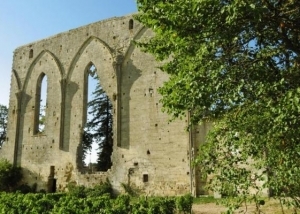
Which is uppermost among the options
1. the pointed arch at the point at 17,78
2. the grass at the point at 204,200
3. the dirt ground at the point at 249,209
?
the pointed arch at the point at 17,78

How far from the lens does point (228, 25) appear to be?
5227mm

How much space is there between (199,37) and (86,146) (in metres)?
27.4

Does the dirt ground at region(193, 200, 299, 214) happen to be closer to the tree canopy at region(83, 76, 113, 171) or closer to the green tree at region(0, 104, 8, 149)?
the tree canopy at region(83, 76, 113, 171)

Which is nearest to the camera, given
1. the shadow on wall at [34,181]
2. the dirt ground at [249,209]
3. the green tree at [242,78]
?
the green tree at [242,78]

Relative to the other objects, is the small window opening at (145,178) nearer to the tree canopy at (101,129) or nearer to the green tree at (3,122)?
the tree canopy at (101,129)

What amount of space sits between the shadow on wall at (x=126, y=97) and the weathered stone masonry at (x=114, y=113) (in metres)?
0.05

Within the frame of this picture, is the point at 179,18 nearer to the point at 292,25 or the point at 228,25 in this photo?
the point at 228,25

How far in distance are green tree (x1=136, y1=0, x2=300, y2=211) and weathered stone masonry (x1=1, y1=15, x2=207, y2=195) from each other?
36.6 ft

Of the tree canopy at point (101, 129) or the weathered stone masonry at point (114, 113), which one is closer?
the weathered stone masonry at point (114, 113)

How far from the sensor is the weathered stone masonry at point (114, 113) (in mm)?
17703

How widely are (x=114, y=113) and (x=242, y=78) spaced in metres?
14.4

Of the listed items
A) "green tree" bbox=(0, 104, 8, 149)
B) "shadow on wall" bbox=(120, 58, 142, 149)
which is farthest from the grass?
"green tree" bbox=(0, 104, 8, 149)

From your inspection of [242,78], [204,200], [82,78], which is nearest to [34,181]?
[82,78]

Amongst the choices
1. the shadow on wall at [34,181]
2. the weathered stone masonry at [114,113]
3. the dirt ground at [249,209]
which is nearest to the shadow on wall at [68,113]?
the weathered stone masonry at [114,113]
